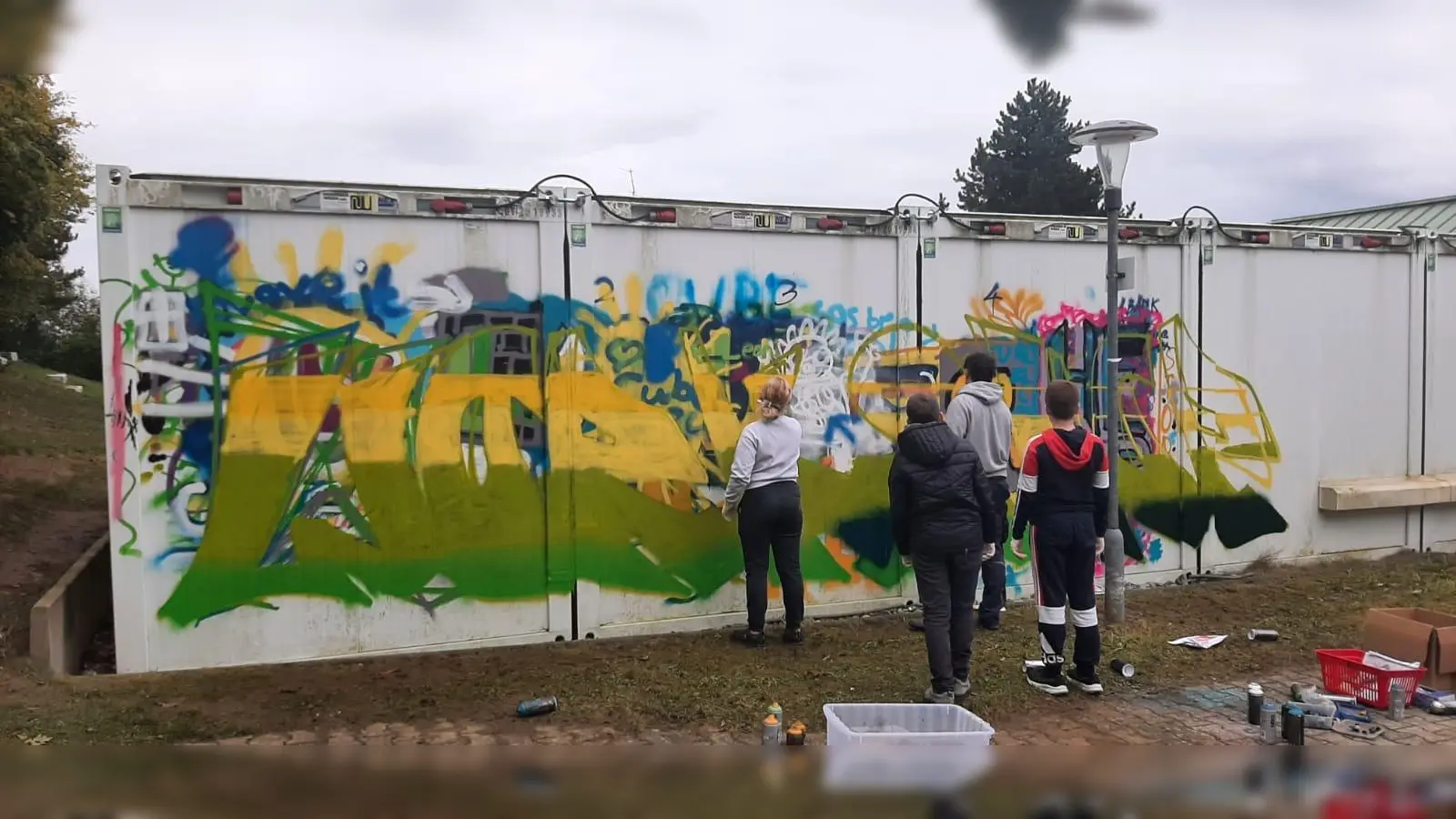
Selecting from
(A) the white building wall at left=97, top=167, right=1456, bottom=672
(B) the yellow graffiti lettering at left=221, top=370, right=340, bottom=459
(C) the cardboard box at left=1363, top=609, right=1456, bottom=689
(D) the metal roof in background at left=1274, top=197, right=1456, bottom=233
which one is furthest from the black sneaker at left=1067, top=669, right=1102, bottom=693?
(D) the metal roof in background at left=1274, top=197, right=1456, bottom=233

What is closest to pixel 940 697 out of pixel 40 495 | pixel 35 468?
pixel 40 495

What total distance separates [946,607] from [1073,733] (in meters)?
0.91

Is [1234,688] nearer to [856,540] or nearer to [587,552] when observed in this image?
[856,540]

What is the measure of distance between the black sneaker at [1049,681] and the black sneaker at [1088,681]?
8 centimetres

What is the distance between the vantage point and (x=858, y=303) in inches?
291

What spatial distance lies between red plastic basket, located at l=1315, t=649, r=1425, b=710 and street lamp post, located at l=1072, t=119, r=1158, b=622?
1527 mm

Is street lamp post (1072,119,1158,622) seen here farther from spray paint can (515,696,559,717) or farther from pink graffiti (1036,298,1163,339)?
spray paint can (515,696,559,717)

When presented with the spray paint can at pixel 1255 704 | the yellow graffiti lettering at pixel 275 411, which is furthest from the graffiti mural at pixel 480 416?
the spray paint can at pixel 1255 704

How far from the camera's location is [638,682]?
5965 mm

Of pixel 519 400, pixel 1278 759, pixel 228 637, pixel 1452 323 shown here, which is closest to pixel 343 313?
pixel 519 400

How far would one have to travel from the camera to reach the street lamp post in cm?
677

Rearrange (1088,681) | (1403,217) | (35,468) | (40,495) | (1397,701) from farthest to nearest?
(1403,217), (35,468), (40,495), (1088,681), (1397,701)

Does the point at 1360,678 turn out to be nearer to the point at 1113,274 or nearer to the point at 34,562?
the point at 1113,274

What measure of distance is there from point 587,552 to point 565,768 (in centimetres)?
533
